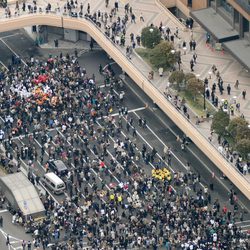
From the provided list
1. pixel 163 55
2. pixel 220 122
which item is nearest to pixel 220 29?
pixel 163 55

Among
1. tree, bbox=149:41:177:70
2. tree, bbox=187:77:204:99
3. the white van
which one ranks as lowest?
the white van

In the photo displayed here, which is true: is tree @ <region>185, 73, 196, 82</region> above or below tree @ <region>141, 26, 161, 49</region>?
below

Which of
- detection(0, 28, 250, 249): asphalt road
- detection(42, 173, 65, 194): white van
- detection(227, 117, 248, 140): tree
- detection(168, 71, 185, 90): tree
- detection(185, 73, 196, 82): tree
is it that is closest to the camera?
detection(227, 117, 248, 140): tree

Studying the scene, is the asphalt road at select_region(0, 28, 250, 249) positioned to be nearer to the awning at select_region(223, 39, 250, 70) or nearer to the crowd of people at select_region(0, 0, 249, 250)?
the crowd of people at select_region(0, 0, 249, 250)

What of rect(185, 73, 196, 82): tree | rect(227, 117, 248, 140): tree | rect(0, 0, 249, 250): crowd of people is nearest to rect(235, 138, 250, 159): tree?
Result: rect(227, 117, 248, 140): tree

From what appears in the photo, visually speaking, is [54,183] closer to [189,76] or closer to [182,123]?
[182,123]

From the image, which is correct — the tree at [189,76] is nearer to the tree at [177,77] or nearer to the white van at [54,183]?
the tree at [177,77]
